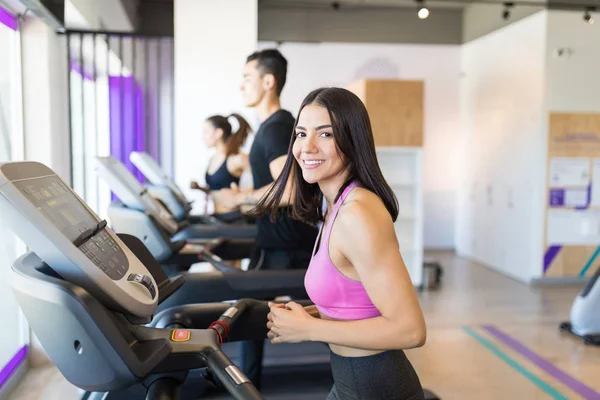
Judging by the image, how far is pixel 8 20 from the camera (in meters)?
2.88

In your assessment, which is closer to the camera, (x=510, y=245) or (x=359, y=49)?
(x=510, y=245)

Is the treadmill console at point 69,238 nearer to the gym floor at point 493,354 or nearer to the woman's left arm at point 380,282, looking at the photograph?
the woman's left arm at point 380,282

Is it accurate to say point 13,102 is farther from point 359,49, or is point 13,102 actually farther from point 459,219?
point 459,219

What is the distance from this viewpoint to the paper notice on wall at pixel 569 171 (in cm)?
598

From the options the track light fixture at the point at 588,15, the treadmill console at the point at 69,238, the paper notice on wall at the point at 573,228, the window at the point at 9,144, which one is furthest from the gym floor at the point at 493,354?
the track light fixture at the point at 588,15

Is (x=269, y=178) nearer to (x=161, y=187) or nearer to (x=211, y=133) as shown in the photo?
(x=161, y=187)

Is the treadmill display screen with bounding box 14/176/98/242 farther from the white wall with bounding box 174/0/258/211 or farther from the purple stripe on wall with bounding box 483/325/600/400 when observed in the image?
the white wall with bounding box 174/0/258/211

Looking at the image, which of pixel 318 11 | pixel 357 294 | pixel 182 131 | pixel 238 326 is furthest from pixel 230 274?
pixel 318 11

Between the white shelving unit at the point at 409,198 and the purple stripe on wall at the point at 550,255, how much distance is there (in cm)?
137

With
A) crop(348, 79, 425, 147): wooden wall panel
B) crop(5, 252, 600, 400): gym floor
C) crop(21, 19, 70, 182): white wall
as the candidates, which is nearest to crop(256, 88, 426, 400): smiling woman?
crop(5, 252, 600, 400): gym floor

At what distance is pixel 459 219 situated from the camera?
7.84 m

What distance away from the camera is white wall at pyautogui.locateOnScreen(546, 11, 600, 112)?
5844mm

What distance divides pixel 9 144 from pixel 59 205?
2.06 metres

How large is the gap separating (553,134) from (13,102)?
504cm
